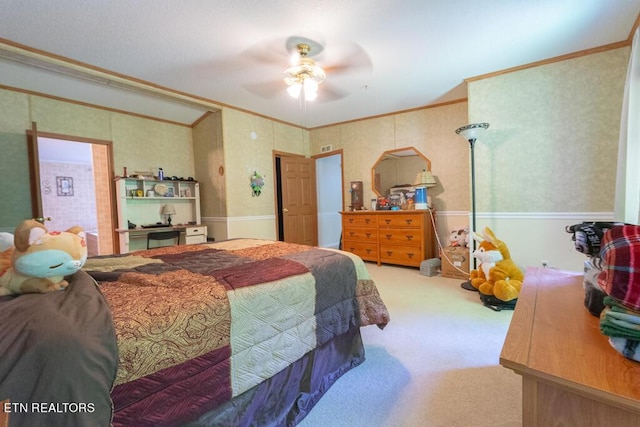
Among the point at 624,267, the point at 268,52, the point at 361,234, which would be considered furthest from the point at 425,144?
the point at 624,267

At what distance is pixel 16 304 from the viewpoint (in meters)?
0.84

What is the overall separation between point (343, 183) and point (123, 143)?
11.8ft

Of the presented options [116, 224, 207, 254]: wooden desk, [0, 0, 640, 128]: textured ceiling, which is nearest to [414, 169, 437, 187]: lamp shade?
[0, 0, 640, 128]: textured ceiling

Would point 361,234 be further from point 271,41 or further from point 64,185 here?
point 64,185

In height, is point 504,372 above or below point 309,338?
below

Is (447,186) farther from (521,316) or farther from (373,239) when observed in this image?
(521,316)

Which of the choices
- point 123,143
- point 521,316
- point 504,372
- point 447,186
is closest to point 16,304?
point 521,316

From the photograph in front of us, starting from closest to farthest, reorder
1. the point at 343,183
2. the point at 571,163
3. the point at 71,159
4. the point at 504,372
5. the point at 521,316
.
→ 1. the point at 521,316
2. the point at 504,372
3. the point at 571,163
4. the point at 343,183
5. the point at 71,159

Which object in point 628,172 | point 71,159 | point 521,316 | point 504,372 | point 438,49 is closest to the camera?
point 521,316

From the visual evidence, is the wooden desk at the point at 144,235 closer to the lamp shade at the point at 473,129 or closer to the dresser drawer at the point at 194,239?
the dresser drawer at the point at 194,239

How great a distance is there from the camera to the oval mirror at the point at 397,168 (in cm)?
440

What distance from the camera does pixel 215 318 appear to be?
101cm

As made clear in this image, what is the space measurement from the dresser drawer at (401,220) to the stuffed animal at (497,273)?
1.10 metres

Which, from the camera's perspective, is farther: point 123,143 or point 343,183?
point 343,183
